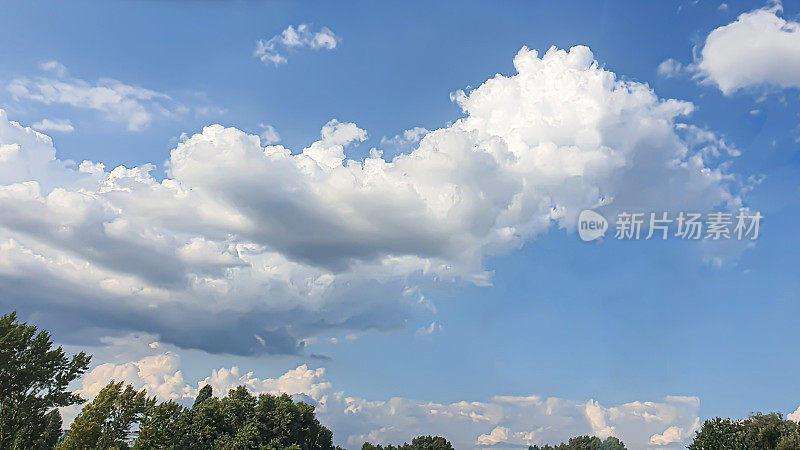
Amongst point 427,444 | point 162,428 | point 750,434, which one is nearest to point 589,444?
point 427,444

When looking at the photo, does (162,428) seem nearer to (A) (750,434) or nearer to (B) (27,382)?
(B) (27,382)

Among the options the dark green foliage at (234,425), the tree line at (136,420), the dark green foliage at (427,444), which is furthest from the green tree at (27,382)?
the dark green foliage at (427,444)

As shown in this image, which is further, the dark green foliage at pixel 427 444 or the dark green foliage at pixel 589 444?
the dark green foliage at pixel 589 444

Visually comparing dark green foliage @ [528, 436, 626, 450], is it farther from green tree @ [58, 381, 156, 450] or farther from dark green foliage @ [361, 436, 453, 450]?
green tree @ [58, 381, 156, 450]

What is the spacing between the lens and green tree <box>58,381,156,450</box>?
2108 inches

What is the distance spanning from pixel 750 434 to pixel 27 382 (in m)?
77.6

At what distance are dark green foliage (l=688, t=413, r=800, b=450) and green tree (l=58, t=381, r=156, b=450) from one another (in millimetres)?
61582

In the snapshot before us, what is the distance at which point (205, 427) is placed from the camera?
70.5m

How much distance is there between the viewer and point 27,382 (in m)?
62.3

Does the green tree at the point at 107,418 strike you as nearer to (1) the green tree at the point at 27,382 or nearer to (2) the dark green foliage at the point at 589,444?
(1) the green tree at the point at 27,382

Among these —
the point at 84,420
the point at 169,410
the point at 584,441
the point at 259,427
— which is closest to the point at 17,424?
the point at 84,420

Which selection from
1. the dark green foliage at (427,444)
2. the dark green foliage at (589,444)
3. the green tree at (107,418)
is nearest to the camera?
the green tree at (107,418)

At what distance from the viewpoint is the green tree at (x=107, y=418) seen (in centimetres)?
5353

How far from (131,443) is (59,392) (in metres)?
12.9
